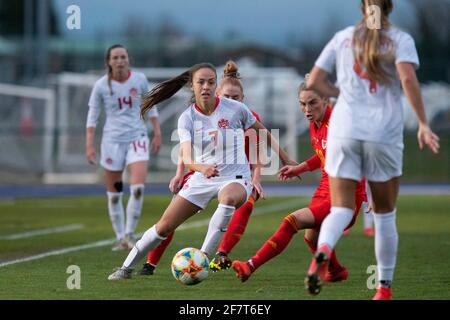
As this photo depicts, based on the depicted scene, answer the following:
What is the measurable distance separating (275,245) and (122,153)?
419 centimetres

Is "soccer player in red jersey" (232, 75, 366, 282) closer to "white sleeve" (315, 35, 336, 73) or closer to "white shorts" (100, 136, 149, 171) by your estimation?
"white sleeve" (315, 35, 336, 73)

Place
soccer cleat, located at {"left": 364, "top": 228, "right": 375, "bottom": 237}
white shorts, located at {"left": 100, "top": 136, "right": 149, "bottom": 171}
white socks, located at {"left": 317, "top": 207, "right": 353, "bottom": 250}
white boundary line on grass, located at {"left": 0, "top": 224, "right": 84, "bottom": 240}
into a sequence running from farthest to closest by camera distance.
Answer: soccer cleat, located at {"left": 364, "top": 228, "right": 375, "bottom": 237}
white boundary line on grass, located at {"left": 0, "top": 224, "right": 84, "bottom": 240}
white shorts, located at {"left": 100, "top": 136, "right": 149, "bottom": 171}
white socks, located at {"left": 317, "top": 207, "right": 353, "bottom": 250}

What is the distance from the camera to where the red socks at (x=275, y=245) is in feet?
28.9

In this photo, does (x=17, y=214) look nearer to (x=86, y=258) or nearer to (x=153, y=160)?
(x=86, y=258)

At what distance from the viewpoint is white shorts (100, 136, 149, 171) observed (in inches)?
496

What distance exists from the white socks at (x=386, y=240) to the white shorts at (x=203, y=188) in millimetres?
1945

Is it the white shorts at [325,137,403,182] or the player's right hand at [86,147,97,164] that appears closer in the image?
the white shorts at [325,137,403,182]

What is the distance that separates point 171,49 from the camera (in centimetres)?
3916

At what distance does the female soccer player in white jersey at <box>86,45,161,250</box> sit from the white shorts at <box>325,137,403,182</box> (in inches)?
220

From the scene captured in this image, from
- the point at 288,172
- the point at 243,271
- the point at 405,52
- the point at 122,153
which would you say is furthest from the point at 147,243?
the point at 122,153

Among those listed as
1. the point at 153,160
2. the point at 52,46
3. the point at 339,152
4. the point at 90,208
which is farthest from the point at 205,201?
the point at 52,46

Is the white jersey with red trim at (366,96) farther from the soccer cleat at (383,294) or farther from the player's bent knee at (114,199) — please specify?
the player's bent knee at (114,199)

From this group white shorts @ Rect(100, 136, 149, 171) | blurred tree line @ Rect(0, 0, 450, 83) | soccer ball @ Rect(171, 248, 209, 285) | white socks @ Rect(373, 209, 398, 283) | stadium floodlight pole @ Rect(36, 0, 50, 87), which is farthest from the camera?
blurred tree line @ Rect(0, 0, 450, 83)

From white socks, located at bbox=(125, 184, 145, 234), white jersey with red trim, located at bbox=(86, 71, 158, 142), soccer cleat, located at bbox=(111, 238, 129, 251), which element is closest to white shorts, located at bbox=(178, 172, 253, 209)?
soccer cleat, located at bbox=(111, 238, 129, 251)
